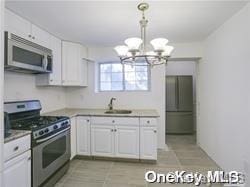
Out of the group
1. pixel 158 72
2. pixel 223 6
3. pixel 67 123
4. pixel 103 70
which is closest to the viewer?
pixel 223 6

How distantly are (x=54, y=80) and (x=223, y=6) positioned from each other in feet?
9.19

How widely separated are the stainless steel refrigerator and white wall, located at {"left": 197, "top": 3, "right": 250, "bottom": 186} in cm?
147

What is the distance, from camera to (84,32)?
3086 millimetres

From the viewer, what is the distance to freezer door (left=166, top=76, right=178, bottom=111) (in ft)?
17.2

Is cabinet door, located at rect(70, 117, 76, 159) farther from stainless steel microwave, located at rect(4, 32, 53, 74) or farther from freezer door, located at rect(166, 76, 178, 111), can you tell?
freezer door, located at rect(166, 76, 178, 111)

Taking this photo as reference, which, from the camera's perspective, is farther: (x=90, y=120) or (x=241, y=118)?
(x=90, y=120)

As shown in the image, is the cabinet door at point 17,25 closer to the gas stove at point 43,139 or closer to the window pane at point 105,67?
the gas stove at point 43,139

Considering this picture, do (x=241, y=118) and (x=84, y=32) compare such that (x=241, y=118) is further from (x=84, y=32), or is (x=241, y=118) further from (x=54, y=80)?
(x=54, y=80)

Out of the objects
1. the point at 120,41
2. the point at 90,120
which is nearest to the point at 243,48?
the point at 120,41

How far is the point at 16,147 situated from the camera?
5.65ft

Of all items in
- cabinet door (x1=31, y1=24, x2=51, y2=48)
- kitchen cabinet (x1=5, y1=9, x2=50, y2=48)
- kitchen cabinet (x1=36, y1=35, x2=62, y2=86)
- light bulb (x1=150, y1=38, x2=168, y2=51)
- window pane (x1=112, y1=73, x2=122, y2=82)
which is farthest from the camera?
window pane (x1=112, y1=73, x2=122, y2=82)

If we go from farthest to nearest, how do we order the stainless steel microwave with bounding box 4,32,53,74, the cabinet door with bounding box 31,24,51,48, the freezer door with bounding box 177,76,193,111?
the freezer door with bounding box 177,76,193,111 < the cabinet door with bounding box 31,24,51,48 < the stainless steel microwave with bounding box 4,32,53,74

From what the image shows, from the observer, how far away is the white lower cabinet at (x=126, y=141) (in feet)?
10.5

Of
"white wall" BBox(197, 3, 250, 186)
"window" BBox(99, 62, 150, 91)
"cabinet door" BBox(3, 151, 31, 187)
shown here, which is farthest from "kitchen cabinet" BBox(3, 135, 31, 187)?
"window" BBox(99, 62, 150, 91)
